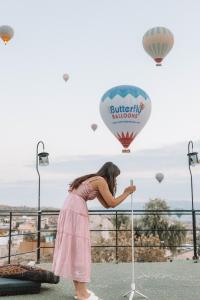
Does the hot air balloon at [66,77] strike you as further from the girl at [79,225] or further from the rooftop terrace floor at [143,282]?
the girl at [79,225]

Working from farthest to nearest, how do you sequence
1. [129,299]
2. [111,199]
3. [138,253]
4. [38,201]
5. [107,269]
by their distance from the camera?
[138,253] → [38,201] → [107,269] → [129,299] → [111,199]

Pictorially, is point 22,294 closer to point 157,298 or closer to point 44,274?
point 44,274

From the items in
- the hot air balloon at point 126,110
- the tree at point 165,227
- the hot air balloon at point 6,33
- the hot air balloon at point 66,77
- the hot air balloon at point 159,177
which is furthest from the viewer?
the tree at point 165,227

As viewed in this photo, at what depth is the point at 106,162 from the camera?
3.75 m

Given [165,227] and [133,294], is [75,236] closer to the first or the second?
[133,294]

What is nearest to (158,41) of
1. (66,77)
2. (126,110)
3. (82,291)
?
(126,110)

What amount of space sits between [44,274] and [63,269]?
2.29 feet

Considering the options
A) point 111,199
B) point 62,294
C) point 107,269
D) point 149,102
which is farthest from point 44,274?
point 149,102

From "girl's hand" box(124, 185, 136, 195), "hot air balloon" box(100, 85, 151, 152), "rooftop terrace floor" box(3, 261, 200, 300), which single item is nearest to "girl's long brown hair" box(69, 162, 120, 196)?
"girl's hand" box(124, 185, 136, 195)

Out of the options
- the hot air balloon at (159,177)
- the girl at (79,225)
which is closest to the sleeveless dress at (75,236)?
the girl at (79,225)

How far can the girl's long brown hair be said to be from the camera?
3.71 meters

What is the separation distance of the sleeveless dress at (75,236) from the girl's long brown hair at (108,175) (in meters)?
0.04

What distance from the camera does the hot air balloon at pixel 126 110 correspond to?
5.47m

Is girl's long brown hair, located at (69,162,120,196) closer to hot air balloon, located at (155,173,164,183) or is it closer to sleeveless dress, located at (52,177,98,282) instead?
sleeveless dress, located at (52,177,98,282)
